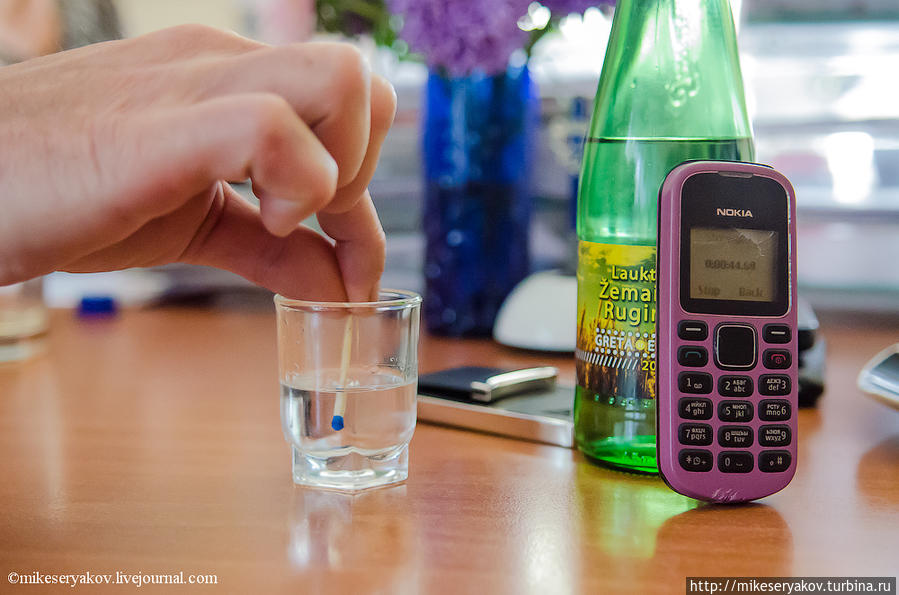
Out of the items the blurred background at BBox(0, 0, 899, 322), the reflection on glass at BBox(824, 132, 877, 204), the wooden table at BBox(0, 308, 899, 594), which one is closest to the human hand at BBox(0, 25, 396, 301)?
the wooden table at BBox(0, 308, 899, 594)

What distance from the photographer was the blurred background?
1.19 metres

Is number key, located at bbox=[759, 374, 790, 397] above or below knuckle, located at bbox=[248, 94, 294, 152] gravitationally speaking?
below

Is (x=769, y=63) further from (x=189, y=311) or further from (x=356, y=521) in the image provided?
(x=356, y=521)

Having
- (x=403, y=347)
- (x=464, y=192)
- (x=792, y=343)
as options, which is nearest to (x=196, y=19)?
(x=464, y=192)

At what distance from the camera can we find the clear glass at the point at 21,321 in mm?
914

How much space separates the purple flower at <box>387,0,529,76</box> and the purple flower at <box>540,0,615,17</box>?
0.03 m

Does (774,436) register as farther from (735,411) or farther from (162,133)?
(162,133)

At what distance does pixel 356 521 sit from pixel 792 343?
27 centimetres

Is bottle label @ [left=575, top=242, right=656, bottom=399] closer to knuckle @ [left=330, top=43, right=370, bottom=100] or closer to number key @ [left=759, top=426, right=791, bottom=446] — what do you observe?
number key @ [left=759, top=426, right=791, bottom=446]

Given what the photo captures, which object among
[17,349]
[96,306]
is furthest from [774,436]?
[96,306]

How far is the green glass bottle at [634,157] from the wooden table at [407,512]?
1.5 inches

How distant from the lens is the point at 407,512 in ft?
1.58

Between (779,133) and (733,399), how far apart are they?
864 millimetres

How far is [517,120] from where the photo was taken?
3.47 ft
